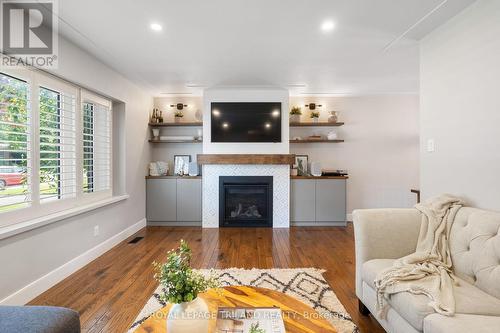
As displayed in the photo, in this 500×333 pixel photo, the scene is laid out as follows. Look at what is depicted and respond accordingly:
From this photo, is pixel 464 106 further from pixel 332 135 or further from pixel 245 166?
pixel 245 166

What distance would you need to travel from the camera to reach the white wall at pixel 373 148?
480cm

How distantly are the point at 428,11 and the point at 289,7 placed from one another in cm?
118

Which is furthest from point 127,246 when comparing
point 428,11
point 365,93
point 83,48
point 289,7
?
point 365,93

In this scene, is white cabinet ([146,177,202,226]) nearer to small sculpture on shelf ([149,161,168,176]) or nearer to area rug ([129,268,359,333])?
small sculpture on shelf ([149,161,168,176])

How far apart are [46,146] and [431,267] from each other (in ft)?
11.1

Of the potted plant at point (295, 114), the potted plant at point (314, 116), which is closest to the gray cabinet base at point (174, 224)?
the potted plant at point (295, 114)

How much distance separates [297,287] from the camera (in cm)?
225

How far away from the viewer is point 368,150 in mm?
4844

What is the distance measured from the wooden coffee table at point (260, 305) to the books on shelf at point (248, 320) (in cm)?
3

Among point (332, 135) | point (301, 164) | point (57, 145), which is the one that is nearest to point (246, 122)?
point (301, 164)

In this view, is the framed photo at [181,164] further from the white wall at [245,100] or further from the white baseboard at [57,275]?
the white baseboard at [57,275]

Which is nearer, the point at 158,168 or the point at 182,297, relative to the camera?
the point at 182,297

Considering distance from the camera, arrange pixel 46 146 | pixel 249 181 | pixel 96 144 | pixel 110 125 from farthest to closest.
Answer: pixel 249 181 → pixel 110 125 → pixel 96 144 → pixel 46 146

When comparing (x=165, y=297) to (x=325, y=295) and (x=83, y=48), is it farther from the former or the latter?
(x=83, y=48)
